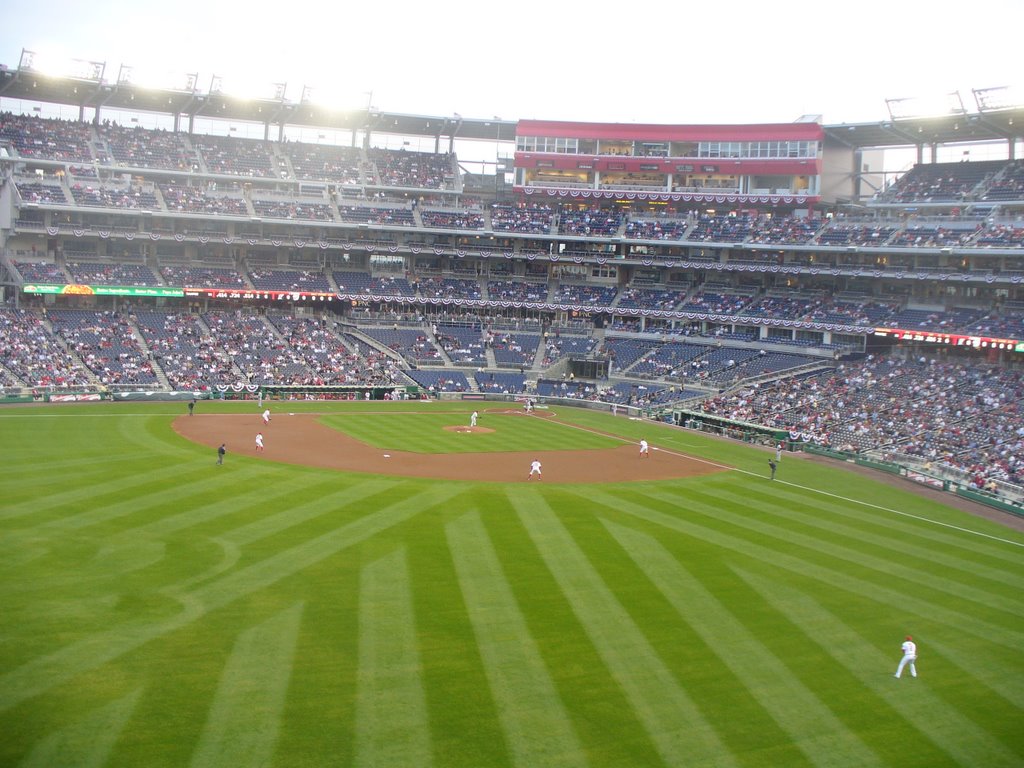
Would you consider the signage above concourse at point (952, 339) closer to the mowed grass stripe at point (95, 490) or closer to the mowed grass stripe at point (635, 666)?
the mowed grass stripe at point (635, 666)

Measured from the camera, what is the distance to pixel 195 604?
75.4 feet

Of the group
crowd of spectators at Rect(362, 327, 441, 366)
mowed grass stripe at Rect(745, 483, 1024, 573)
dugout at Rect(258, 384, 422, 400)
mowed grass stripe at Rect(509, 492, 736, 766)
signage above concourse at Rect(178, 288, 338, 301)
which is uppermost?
signage above concourse at Rect(178, 288, 338, 301)

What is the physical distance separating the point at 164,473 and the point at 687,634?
25.8 meters

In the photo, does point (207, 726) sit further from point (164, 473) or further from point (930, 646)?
point (164, 473)

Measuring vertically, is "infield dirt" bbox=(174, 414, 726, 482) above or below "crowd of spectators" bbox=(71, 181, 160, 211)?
below

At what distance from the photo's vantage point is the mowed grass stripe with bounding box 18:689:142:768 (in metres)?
15.4

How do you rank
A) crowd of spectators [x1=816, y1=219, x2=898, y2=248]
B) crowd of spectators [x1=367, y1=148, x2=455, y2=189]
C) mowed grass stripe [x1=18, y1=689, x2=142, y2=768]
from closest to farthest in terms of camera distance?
mowed grass stripe [x1=18, y1=689, x2=142, y2=768]
crowd of spectators [x1=816, y1=219, x2=898, y2=248]
crowd of spectators [x1=367, y1=148, x2=455, y2=189]

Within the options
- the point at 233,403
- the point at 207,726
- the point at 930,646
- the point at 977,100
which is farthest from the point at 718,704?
the point at 977,100

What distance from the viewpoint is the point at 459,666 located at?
20.0 m

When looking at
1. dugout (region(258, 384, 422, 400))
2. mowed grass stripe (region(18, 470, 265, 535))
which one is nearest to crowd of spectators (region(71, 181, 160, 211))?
dugout (region(258, 384, 422, 400))

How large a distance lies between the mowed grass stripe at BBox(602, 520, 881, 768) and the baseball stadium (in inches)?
4.9

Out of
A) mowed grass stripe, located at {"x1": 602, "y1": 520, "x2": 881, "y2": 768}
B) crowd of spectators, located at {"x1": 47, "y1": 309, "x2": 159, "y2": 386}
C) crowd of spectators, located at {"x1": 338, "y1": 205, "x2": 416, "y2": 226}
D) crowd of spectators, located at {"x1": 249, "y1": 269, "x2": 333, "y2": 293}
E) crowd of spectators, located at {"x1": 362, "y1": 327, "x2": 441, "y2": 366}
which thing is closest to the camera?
mowed grass stripe, located at {"x1": 602, "y1": 520, "x2": 881, "y2": 768}

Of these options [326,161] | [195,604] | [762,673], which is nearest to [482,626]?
[762,673]

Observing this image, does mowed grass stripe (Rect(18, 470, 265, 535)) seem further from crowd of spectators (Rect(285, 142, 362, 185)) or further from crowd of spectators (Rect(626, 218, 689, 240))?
crowd of spectators (Rect(626, 218, 689, 240))
